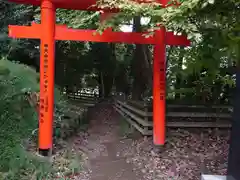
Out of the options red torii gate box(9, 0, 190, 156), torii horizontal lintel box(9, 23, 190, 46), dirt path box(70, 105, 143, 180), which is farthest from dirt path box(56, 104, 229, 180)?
torii horizontal lintel box(9, 23, 190, 46)

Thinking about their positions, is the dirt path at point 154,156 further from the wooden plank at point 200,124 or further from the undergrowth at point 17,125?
the undergrowth at point 17,125

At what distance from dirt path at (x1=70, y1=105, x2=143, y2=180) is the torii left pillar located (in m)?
0.98

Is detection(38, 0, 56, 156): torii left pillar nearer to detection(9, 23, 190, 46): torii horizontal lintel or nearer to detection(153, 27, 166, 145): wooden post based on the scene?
detection(9, 23, 190, 46): torii horizontal lintel

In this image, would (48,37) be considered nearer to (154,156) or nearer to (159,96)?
(159,96)

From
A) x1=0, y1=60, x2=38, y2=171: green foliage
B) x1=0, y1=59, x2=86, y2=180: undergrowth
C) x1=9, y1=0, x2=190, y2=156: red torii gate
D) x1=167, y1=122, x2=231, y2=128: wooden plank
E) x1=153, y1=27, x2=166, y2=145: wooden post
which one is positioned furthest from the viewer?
x1=167, y1=122, x2=231, y2=128: wooden plank

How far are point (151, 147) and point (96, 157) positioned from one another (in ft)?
4.08

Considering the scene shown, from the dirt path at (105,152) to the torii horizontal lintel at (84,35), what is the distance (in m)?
2.50

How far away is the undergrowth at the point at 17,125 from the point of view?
4.84 meters

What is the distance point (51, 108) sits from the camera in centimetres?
607

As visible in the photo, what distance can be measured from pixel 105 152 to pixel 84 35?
2.75 m

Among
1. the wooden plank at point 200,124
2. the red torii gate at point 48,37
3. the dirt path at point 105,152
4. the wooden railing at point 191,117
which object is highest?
the red torii gate at point 48,37

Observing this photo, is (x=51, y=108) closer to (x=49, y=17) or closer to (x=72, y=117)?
(x=49, y=17)

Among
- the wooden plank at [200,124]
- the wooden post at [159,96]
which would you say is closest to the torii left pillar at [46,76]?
the wooden post at [159,96]

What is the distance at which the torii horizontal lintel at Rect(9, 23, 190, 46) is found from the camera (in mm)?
5938
